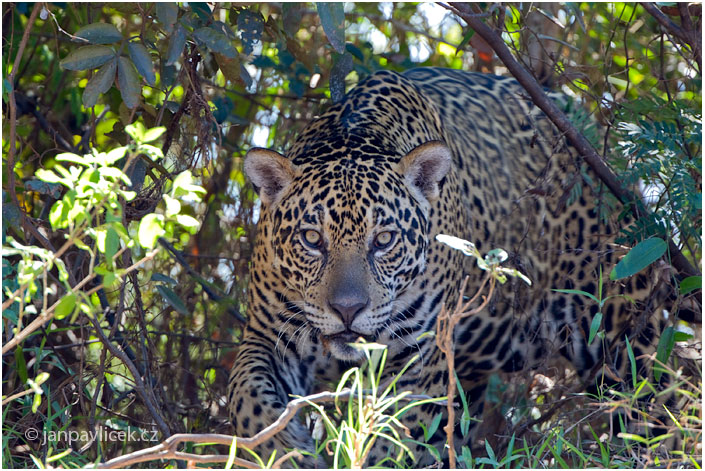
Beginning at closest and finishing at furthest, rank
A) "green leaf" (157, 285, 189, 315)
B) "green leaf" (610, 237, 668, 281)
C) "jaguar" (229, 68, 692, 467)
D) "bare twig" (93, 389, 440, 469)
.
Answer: "bare twig" (93, 389, 440, 469) < "green leaf" (610, 237, 668, 281) < "jaguar" (229, 68, 692, 467) < "green leaf" (157, 285, 189, 315)

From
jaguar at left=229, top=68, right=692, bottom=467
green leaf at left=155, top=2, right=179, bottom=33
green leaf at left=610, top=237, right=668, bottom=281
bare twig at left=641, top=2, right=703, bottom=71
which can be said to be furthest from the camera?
bare twig at left=641, top=2, right=703, bottom=71

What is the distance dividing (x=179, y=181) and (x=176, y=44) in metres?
1.24

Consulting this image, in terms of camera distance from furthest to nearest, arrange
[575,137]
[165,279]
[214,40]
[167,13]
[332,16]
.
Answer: [575,137]
[165,279]
[214,40]
[167,13]
[332,16]

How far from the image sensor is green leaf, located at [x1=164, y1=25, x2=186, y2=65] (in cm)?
371

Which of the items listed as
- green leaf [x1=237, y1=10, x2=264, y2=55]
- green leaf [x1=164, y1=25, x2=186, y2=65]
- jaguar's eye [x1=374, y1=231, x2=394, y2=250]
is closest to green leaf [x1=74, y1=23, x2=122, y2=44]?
green leaf [x1=164, y1=25, x2=186, y2=65]

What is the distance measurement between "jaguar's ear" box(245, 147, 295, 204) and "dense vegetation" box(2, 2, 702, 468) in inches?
7.3

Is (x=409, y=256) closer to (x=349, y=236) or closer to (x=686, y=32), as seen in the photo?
(x=349, y=236)

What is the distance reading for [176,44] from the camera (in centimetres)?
373

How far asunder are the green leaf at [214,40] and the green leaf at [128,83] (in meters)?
0.32

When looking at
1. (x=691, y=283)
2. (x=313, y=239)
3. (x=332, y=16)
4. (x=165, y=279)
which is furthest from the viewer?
(x=165, y=279)

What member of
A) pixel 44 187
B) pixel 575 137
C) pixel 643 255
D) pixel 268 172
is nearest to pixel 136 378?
pixel 44 187

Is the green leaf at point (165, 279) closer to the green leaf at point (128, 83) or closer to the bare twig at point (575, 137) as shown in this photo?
the green leaf at point (128, 83)

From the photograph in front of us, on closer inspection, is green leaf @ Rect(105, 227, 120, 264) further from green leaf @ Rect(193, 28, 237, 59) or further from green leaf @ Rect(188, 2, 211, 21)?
green leaf @ Rect(188, 2, 211, 21)

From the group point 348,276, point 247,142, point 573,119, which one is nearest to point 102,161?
point 348,276
